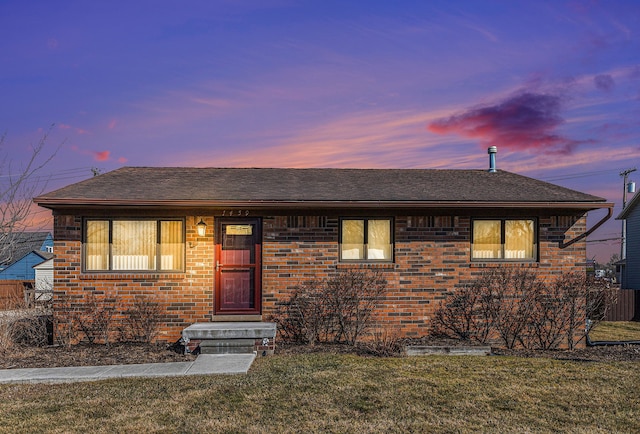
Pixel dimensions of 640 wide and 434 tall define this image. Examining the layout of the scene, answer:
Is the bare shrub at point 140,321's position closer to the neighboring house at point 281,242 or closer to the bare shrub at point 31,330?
the neighboring house at point 281,242

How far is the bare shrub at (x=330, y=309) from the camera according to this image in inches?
352

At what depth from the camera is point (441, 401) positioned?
→ 5445 mm

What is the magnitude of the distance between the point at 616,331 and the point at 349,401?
35.3 ft

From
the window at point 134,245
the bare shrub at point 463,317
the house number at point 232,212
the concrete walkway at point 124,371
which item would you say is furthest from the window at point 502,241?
the window at point 134,245

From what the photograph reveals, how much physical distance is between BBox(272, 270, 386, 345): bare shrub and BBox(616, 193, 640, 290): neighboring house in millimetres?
18868

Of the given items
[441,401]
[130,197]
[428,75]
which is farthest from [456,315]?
[130,197]

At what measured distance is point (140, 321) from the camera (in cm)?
890

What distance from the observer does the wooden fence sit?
51.3ft

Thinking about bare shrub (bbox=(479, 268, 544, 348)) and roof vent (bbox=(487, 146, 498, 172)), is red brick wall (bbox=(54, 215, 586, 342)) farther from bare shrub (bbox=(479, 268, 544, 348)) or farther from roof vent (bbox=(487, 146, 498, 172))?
roof vent (bbox=(487, 146, 498, 172))

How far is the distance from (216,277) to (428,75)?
23.9 feet

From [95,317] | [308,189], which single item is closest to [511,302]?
[308,189]

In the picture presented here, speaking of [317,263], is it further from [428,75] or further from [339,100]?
[428,75]

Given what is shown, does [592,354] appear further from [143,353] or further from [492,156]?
[143,353]

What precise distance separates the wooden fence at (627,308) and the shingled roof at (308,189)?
7442mm
